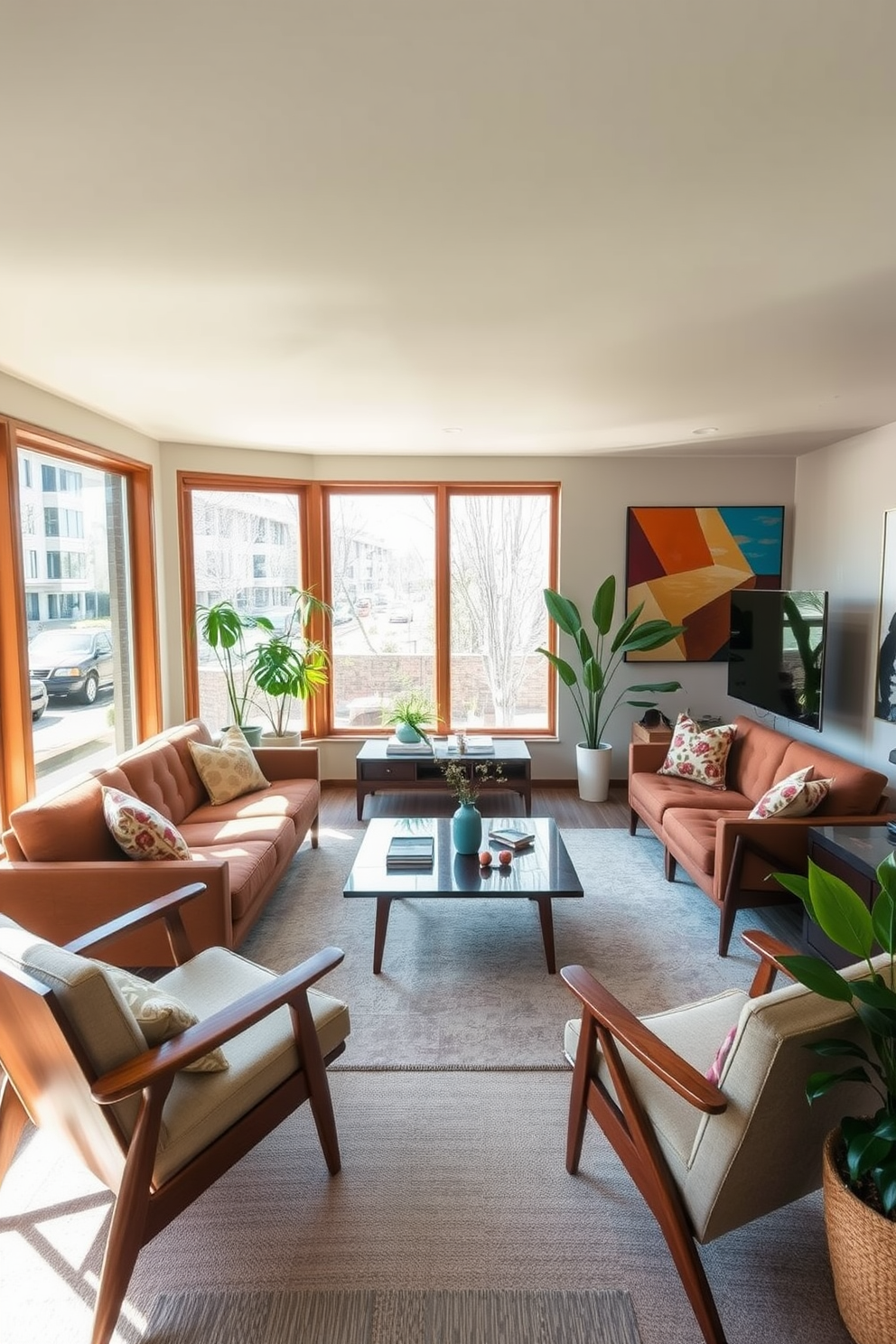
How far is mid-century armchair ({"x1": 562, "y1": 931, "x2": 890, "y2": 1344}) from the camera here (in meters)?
1.40

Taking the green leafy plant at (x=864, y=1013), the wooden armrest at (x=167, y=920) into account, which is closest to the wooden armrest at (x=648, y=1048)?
the green leafy plant at (x=864, y=1013)

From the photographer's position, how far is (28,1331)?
158 cm

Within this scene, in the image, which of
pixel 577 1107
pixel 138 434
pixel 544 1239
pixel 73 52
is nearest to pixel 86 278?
pixel 73 52

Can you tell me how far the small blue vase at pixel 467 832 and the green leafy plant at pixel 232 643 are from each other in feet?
7.29

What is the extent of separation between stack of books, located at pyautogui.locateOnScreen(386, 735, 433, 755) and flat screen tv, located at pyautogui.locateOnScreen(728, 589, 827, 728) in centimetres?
217

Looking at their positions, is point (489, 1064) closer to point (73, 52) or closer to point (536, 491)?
point (73, 52)

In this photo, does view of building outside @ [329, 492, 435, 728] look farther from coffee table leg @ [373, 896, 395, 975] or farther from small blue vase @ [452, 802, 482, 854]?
coffee table leg @ [373, 896, 395, 975]

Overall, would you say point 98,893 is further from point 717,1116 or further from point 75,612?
point 717,1116

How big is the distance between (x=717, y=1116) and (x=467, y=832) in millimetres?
1979

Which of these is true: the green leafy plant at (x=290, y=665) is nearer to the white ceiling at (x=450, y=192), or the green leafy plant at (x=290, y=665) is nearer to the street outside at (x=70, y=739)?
the street outside at (x=70, y=739)

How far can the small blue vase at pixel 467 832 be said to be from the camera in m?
3.39

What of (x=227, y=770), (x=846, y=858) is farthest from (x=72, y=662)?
(x=846, y=858)

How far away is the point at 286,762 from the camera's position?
4.42 m

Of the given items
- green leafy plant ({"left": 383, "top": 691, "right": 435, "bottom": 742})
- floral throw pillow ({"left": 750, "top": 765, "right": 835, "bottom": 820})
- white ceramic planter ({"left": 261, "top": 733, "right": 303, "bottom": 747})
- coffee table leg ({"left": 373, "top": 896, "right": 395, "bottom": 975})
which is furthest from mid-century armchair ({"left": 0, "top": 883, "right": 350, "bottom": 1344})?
green leafy plant ({"left": 383, "top": 691, "right": 435, "bottom": 742})
